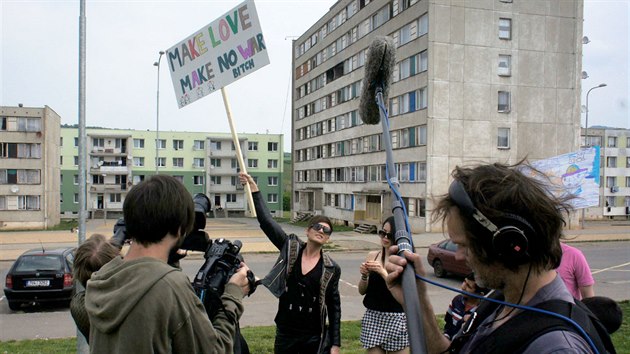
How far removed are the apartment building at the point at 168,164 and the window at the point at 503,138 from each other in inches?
1678

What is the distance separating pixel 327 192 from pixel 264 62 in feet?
162

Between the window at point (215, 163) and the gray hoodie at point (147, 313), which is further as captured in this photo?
the window at point (215, 163)

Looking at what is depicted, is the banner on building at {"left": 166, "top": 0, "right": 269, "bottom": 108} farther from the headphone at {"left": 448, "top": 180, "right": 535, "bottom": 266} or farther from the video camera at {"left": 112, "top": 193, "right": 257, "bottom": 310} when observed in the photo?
the headphone at {"left": 448, "top": 180, "right": 535, "bottom": 266}

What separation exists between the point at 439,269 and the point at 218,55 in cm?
1244

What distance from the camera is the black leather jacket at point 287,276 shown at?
14.5 feet

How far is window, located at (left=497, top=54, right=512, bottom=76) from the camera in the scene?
3536 cm

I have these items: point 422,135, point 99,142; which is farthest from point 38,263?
point 99,142

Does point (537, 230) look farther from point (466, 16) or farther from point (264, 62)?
point (466, 16)

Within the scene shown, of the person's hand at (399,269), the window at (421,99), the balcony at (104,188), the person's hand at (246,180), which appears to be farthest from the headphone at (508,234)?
the balcony at (104,188)

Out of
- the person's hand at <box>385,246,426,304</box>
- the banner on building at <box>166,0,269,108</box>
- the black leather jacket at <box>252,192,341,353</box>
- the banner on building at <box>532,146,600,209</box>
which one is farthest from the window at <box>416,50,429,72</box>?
the person's hand at <box>385,246,426,304</box>

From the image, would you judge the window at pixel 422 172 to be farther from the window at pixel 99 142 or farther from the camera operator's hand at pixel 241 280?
the window at pixel 99 142

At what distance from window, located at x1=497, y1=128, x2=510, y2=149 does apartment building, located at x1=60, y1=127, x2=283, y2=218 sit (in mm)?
42629

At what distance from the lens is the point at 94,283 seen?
6.96ft

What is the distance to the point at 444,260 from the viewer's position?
15.1 metres
